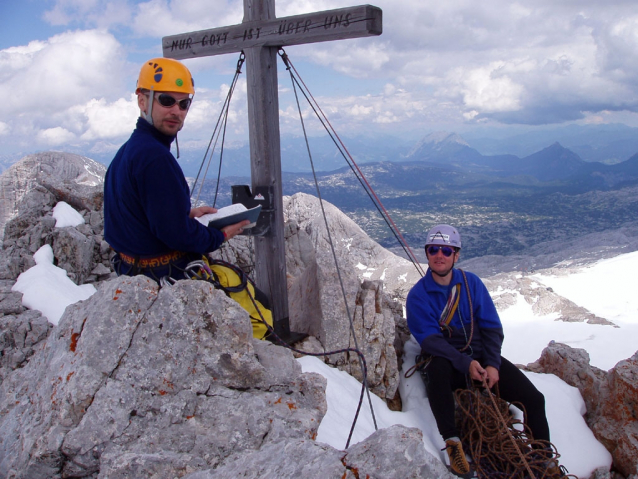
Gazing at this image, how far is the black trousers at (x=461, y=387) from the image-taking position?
5746 mm

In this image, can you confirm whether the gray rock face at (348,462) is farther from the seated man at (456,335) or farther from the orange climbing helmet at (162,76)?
the seated man at (456,335)

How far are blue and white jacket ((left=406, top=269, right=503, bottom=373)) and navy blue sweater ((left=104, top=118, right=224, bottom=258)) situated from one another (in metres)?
3.58

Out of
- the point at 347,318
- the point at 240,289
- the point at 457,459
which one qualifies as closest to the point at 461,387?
the point at 457,459

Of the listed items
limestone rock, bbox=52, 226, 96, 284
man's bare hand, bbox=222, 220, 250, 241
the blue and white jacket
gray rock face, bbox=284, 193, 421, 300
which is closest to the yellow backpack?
man's bare hand, bbox=222, 220, 250, 241

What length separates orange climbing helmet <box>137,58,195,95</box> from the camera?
3.81 m

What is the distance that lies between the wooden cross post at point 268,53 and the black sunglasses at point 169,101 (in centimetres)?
229

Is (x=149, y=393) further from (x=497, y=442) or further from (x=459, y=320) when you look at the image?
(x=459, y=320)

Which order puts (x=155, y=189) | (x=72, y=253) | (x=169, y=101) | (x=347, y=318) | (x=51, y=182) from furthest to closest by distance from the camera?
(x=51, y=182), (x=72, y=253), (x=347, y=318), (x=169, y=101), (x=155, y=189)

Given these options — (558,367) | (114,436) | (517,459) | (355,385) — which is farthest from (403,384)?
(114,436)

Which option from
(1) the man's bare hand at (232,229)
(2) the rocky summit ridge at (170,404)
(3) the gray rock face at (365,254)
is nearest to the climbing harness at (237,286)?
(1) the man's bare hand at (232,229)

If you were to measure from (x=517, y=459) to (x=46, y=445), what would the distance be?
522 centimetres

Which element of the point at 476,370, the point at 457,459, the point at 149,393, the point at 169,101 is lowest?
the point at 457,459

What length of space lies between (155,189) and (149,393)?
167cm

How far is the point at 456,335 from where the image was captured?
258 inches
